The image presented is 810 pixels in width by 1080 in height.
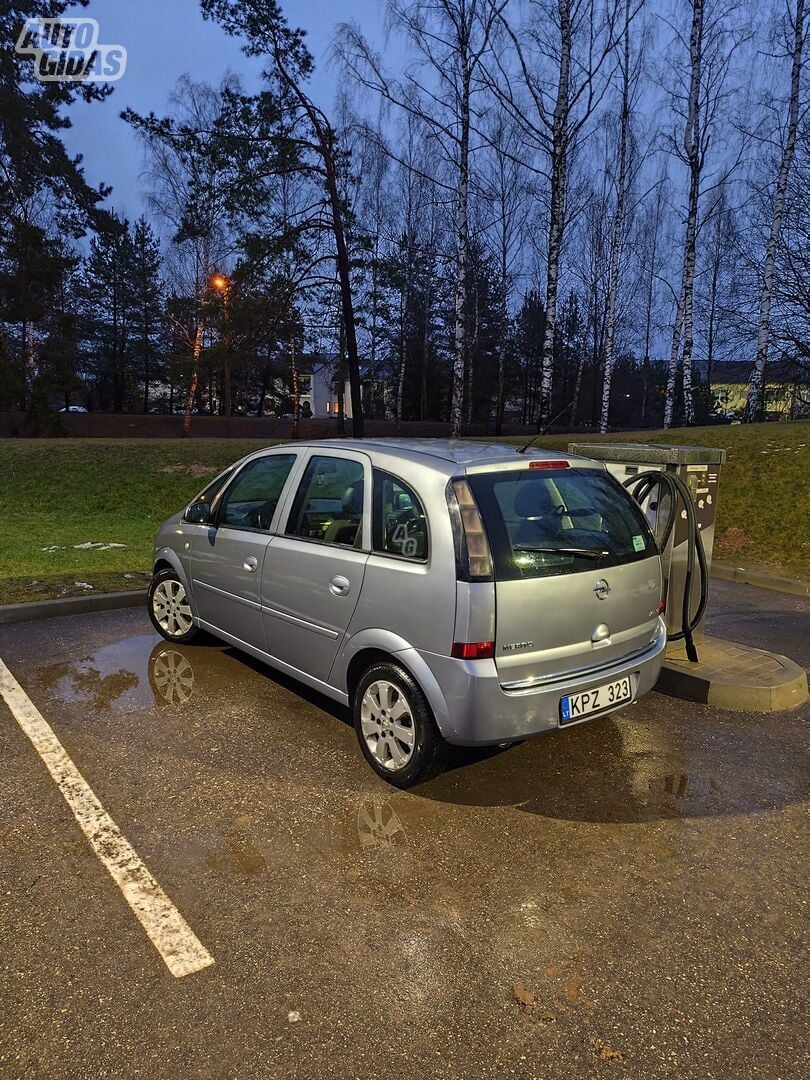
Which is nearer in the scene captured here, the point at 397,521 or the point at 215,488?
the point at 397,521

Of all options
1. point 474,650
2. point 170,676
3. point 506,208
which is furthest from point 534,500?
point 506,208

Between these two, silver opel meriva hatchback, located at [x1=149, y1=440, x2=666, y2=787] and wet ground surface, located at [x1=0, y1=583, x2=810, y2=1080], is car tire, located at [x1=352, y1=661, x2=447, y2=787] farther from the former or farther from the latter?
wet ground surface, located at [x1=0, y1=583, x2=810, y2=1080]

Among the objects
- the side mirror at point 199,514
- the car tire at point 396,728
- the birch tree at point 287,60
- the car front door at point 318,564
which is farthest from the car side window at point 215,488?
the birch tree at point 287,60

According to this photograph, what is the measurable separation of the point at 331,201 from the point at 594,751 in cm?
1814

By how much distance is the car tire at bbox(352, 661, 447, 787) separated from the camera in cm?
322

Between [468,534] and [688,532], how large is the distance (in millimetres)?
2330

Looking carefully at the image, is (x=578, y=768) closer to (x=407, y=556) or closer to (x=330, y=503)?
(x=407, y=556)

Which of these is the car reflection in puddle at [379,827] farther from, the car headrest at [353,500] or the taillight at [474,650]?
the car headrest at [353,500]

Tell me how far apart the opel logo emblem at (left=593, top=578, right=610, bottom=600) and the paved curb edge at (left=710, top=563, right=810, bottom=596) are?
18.5 ft

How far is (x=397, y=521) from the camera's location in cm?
340

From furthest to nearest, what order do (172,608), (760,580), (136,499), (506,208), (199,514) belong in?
(506,208)
(136,499)
(760,580)
(172,608)
(199,514)

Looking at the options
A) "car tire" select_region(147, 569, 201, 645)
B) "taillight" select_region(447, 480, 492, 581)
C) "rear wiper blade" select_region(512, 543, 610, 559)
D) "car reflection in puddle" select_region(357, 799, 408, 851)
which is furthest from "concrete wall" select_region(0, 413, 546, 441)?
"car reflection in puddle" select_region(357, 799, 408, 851)

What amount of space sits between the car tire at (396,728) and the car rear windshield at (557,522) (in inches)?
30.2

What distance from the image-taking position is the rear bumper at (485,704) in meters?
2.99
